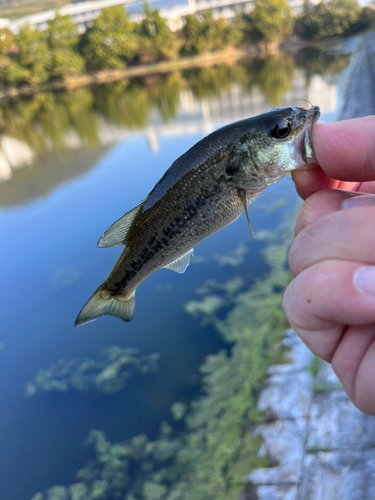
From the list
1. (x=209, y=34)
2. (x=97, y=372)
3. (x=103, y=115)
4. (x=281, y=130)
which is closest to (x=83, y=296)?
(x=97, y=372)

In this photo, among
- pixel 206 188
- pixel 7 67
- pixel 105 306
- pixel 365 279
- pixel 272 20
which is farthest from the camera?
pixel 272 20

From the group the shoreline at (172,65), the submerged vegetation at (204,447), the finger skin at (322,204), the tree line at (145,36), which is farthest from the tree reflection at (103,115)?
the tree line at (145,36)

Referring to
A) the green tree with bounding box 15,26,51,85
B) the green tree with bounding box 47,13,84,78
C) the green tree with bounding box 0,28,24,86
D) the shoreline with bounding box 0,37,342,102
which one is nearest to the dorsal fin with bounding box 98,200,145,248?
the shoreline with bounding box 0,37,342,102

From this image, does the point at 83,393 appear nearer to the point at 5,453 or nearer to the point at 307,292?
the point at 5,453

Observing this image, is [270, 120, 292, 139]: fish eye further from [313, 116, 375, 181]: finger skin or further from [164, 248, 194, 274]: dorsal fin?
[164, 248, 194, 274]: dorsal fin

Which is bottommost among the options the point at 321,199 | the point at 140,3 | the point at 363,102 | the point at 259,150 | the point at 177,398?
the point at 177,398

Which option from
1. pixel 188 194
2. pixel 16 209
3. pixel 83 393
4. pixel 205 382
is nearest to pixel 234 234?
pixel 205 382

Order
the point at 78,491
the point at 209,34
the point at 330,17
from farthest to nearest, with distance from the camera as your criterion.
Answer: the point at 209,34 < the point at 330,17 < the point at 78,491

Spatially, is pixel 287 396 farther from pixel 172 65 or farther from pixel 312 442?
pixel 172 65
